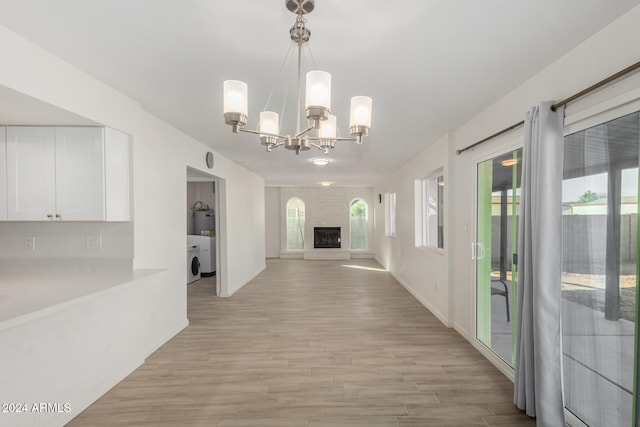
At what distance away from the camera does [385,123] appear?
11.5ft

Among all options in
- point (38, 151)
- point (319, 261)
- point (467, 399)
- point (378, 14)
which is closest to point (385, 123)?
point (378, 14)

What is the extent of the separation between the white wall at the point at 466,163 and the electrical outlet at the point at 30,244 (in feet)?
13.8

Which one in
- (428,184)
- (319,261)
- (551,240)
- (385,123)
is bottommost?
(319,261)

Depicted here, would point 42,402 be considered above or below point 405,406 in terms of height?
above

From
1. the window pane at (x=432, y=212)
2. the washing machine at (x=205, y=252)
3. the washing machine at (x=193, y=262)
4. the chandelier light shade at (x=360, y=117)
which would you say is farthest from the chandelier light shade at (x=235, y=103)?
the washing machine at (x=205, y=252)

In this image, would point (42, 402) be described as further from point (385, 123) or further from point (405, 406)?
point (385, 123)

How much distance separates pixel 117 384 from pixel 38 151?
6.46 feet

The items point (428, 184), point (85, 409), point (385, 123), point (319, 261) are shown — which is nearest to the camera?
point (85, 409)

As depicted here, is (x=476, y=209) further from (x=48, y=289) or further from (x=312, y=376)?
(x=48, y=289)

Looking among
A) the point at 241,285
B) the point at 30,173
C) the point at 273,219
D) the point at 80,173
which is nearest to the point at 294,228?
the point at 273,219

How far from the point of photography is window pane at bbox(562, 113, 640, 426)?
1668mm

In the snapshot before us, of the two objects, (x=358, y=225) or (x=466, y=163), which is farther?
(x=358, y=225)

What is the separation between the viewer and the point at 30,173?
7.99ft

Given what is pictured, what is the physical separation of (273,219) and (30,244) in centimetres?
774
